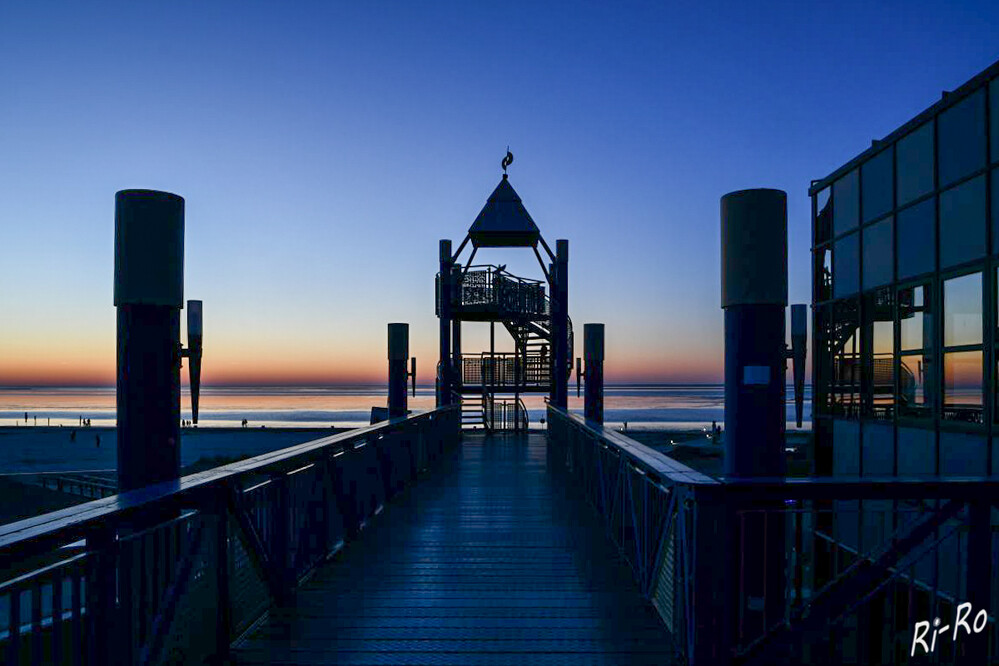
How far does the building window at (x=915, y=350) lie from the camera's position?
10.2 m

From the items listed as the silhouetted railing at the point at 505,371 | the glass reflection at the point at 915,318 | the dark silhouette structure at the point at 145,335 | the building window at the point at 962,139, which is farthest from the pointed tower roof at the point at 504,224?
the dark silhouette structure at the point at 145,335

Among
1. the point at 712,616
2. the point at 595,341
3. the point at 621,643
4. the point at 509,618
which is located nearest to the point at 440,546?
the point at 509,618

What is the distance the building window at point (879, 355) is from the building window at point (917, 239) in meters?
0.75

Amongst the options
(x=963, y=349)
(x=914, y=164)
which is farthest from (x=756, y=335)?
(x=914, y=164)

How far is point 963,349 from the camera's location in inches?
365

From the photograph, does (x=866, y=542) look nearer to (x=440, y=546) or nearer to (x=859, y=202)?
(x=859, y=202)

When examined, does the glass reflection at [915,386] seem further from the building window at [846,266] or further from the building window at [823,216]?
the building window at [823,216]

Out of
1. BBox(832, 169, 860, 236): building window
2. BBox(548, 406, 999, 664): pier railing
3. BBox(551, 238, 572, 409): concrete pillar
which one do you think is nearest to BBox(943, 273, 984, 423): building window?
BBox(832, 169, 860, 236): building window

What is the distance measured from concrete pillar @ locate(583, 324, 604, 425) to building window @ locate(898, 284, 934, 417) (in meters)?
5.03

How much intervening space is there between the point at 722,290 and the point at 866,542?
9.70 m

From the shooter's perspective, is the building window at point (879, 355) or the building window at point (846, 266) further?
the building window at point (846, 266)

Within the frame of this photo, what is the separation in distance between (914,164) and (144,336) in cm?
1101

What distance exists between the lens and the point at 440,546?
6469 millimetres

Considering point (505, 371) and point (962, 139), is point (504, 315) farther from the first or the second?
point (962, 139)
